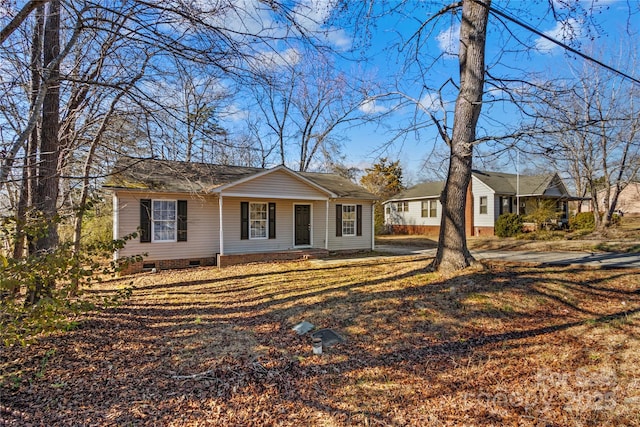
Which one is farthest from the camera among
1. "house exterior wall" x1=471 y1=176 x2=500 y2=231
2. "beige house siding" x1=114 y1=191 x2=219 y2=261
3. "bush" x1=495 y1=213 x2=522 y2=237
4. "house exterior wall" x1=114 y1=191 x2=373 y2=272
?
"house exterior wall" x1=471 y1=176 x2=500 y2=231

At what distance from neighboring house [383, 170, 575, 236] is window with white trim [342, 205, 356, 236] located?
10.3 m

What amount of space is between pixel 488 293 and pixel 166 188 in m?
9.69

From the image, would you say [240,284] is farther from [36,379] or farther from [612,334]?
[612,334]

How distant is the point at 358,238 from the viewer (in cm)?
1471

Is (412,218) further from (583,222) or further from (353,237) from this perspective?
(353,237)

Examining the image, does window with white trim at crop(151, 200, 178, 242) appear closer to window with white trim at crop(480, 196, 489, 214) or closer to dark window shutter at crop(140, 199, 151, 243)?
dark window shutter at crop(140, 199, 151, 243)

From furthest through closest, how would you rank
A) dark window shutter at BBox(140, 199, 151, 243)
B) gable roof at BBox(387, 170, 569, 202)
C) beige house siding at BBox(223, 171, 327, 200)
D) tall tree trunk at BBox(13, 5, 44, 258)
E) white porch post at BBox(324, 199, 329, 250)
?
gable roof at BBox(387, 170, 569, 202)
white porch post at BBox(324, 199, 329, 250)
beige house siding at BBox(223, 171, 327, 200)
dark window shutter at BBox(140, 199, 151, 243)
tall tree trunk at BBox(13, 5, 44, 258)

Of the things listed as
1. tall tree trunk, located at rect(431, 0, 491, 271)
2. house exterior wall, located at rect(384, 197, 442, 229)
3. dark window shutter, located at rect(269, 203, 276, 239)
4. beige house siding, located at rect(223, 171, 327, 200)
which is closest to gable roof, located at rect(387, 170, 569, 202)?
house exterior wall, located at rect(384, 197, 442, 229)

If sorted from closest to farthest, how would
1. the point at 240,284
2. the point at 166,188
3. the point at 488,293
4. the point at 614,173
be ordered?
1. the point at 488,293
2. the point at 240,284
3. the point at 166,188
4. the point at 614,173

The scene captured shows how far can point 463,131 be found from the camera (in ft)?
23.6

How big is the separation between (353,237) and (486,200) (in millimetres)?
11745

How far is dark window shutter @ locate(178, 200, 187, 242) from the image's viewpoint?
36.2 feet

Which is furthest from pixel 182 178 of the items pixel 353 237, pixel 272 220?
pixel 353 237

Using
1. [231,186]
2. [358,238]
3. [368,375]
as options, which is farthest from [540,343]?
[358,238]
